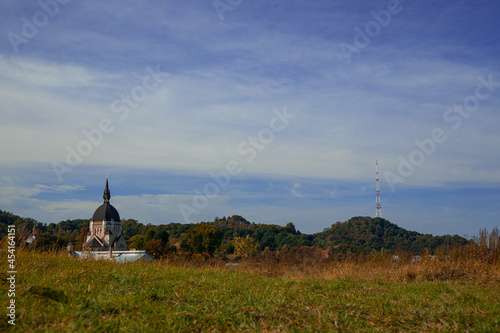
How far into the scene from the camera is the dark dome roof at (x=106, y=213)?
4646 inches

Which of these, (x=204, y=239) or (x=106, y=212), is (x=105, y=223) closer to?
(x=106, y=212)

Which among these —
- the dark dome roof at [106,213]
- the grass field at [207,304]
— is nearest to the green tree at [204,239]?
the dark dome roof at [106,213]

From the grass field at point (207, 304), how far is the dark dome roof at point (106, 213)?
11770 centimetres

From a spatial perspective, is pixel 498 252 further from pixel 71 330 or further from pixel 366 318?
pixel 71 330

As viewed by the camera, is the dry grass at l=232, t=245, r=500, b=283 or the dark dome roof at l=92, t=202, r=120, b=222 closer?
the dry grass at l=232, t=245, r=500, b=283

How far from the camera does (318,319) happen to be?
5.02m

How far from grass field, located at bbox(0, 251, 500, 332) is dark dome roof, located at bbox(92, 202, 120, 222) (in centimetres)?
11770

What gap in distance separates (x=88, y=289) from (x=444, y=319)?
5265 millimetres

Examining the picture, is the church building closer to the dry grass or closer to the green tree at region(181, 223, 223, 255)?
the green tree at region(181, 223, 223, 255)

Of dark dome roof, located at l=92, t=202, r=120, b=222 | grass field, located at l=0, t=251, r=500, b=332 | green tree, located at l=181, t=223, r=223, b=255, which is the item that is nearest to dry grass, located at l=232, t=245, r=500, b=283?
grass field, located at l=0, t=251, r=500, b=332

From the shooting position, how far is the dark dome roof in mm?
118000

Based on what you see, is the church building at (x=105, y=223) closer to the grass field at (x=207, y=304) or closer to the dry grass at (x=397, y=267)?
the dry grass at (x=397, y=267)

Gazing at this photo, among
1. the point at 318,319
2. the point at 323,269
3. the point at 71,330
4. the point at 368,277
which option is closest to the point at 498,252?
the point at 368,277

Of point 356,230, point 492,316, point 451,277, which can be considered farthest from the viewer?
point 356,230
